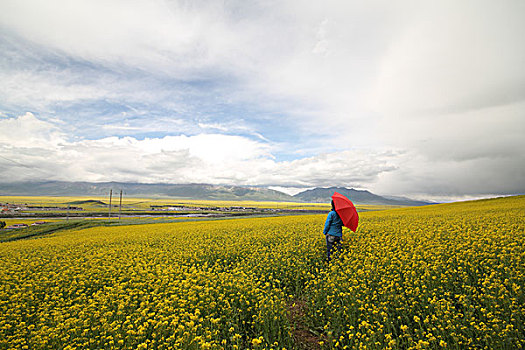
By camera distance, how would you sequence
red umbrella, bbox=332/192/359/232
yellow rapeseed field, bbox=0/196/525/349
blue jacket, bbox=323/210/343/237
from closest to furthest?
yellow rapeseed field, bbox=0/196/525/349 < red umbrella, bbox=332/192/359/232 < blue jacket, bbox=323/210/343/237

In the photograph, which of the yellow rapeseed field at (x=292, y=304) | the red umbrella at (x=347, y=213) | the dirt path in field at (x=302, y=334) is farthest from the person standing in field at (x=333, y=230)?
the dirt path in field at (x=302, y=334)

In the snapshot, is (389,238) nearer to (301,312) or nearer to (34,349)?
(301,312)

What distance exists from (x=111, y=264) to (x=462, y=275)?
1226cm

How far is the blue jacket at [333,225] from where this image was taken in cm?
1003

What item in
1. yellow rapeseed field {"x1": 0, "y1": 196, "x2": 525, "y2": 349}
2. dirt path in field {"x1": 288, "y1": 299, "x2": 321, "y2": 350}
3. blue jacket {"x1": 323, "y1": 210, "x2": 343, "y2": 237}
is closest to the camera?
yellow rapeseed field {"x1": 0, "y1": 196, "x2": 525, "y2": 349}

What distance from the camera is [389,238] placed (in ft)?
36.3

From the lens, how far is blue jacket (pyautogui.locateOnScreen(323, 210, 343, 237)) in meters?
10.0

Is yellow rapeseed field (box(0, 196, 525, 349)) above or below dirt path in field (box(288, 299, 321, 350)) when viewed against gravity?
above

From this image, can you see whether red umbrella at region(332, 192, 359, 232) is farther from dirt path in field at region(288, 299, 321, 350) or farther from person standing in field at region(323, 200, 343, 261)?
dirt path in field at region(288, 299, 321, 350)

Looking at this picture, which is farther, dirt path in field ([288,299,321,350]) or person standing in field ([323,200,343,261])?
person standing in field ([323,200,343,261])

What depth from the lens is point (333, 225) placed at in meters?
10.2

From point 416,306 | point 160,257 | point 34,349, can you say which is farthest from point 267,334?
point 160,257

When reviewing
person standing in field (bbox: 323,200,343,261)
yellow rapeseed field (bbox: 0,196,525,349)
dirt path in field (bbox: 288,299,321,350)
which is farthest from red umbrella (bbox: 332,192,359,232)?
dirt path in field (bbox: 288,299,321,350)

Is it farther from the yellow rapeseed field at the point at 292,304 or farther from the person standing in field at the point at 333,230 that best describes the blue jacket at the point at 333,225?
the yellow rapeseed field at the point at 292,304
